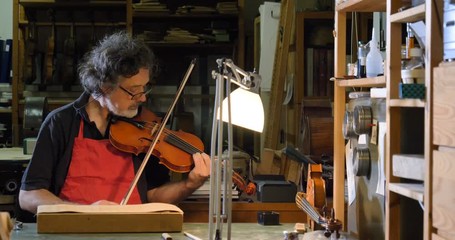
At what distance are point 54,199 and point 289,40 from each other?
2.56 meters

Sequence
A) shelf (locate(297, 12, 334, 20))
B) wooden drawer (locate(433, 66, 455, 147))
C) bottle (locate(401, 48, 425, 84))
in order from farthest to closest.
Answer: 1. shelf (locate(297, 12, 334, 20))
2. bottle (locate(401, 48, 425, 84))
3. wooden drawer (locate(433, 66, 455, 147))

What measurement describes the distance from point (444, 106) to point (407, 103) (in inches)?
8.2

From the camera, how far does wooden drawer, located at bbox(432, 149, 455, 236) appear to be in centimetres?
144

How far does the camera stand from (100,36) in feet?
21.3

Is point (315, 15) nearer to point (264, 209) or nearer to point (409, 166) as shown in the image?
point (264, 209)

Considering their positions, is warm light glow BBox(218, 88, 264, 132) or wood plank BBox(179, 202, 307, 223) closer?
warm light glow BBox(218, 88, 264, 132)

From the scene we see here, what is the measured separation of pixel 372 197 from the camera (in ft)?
6.79

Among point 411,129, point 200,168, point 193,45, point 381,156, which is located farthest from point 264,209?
point 193,45

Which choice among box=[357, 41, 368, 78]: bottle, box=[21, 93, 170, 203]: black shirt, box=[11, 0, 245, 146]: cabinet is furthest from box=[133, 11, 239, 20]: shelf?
box=[357, 41, 368, 78]: bottle

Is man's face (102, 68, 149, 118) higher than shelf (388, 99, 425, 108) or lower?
higher

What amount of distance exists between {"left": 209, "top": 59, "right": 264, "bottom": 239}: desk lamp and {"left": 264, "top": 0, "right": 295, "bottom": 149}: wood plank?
2.82 meters

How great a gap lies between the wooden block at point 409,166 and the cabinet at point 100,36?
14.2 ft

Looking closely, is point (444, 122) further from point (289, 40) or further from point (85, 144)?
point (289, 40)

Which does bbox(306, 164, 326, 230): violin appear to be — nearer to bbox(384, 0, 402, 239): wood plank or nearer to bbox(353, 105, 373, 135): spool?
bbox(353, 105, 373, 135): spool
